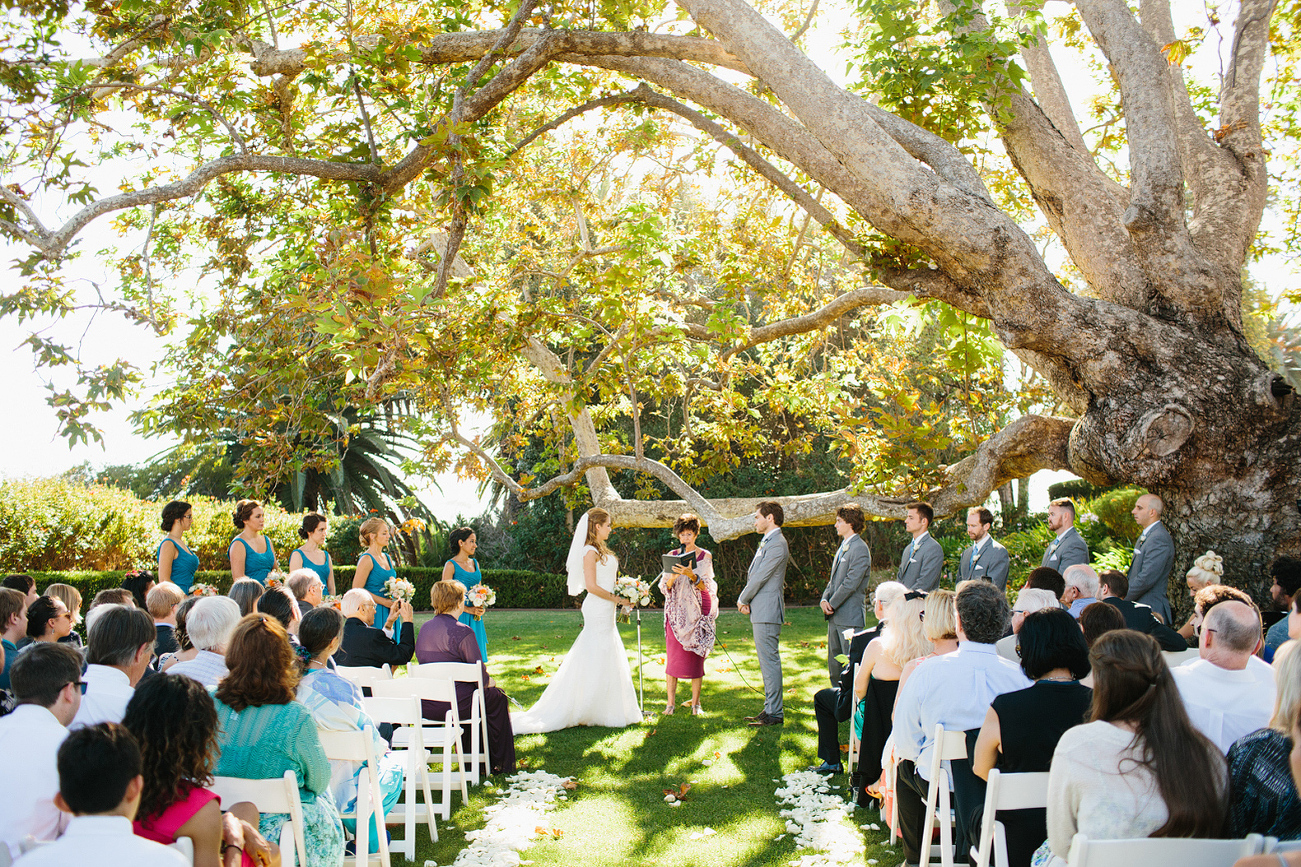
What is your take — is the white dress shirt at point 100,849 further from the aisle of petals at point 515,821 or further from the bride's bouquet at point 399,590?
the bride's bouquet at point 399,590

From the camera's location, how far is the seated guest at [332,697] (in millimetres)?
3975

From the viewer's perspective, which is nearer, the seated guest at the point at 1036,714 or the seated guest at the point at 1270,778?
the seated guest at the point at 1270,778

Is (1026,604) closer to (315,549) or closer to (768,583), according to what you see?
(768,583)

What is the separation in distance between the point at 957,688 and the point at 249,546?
5.57 m

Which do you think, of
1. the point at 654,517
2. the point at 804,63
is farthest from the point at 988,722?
the point at 654,517

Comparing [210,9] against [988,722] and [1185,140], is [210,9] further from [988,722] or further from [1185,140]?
[1185,140]

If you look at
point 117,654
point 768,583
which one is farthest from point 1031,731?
point 768,583

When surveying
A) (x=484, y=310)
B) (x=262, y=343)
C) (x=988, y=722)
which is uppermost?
(x=484, y=310)

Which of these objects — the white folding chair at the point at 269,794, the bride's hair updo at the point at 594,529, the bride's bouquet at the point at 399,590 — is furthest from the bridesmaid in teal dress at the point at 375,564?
the white folding chair at the point at 269,794

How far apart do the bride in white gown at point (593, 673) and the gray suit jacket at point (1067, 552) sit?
12.3 feet

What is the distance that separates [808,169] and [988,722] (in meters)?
4.49

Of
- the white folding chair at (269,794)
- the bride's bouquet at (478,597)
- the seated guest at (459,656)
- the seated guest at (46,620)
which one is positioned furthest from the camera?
the bride's bouquet at (478,597)

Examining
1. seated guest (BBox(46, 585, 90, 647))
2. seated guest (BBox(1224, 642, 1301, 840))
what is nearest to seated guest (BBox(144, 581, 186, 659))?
seated guest (BBox(46, 585, 90, 647))

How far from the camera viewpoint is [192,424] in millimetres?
6586
